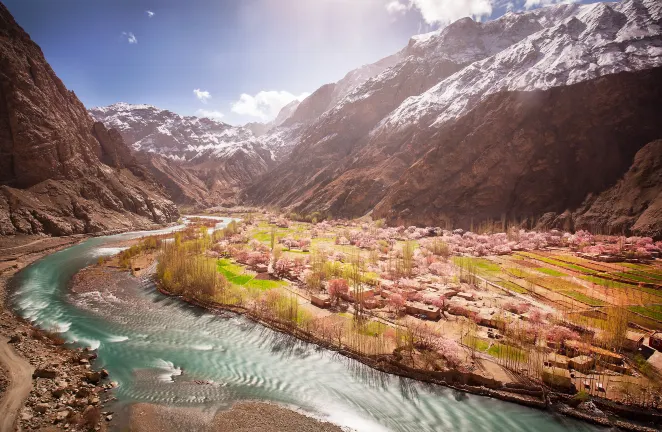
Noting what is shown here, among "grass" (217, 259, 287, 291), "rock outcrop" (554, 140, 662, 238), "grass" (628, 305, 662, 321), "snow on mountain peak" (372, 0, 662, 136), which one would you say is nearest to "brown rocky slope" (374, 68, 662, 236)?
"rock outcrop" (554, 140, 662, 238)

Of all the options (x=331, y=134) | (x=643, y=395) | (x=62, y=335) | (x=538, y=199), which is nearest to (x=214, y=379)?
(x=62, y=335)

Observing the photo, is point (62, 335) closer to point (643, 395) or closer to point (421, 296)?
point (421, 296)

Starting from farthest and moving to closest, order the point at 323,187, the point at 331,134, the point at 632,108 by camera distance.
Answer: the point at 331,134, the point at 323,187, the point at 632,108

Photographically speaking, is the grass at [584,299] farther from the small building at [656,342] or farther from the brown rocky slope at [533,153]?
the brown rocky slope at [533,153]

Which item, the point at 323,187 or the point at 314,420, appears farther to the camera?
the point at 323,187

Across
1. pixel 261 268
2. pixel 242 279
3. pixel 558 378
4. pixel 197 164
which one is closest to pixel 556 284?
pixel 558 378

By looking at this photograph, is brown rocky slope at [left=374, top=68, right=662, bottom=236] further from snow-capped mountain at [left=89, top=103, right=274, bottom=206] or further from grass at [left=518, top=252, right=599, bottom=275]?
snow-capped mountain at [left=89, top=103, right=274, bottom=206]

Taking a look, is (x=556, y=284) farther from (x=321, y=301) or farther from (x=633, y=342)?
(x=321, y=301)
